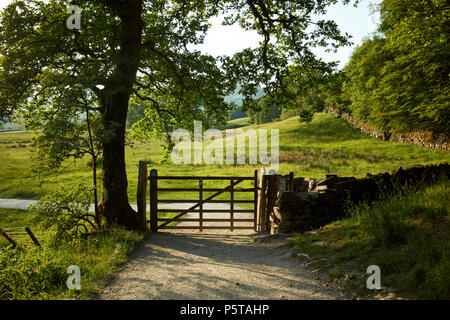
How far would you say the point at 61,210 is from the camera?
27.7 feet

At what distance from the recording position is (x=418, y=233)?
5.68m

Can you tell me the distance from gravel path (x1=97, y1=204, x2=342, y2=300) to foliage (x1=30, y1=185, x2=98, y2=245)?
2.09 metres

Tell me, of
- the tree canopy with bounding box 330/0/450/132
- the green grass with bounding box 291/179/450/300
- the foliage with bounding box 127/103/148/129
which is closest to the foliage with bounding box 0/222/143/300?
the green grass with bounding box 291/179/450/300

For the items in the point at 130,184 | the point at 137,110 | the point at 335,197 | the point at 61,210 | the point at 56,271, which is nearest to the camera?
the point at 56,271

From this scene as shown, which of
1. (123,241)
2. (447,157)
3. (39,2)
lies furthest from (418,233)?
(447,157)

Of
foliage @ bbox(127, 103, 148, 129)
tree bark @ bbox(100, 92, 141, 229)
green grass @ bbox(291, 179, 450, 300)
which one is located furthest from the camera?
foliage @ bbox(127, 103, 148, 129)

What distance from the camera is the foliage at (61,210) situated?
8.16 meters

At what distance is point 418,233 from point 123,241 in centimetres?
712

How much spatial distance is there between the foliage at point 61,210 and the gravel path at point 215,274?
2093mm

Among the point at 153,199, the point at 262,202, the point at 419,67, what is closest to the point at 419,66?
the point at 419,67

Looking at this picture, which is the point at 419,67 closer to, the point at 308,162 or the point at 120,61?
the point at 308,162

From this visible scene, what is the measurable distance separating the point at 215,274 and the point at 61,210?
200 inches

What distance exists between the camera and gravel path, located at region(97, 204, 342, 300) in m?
5.11

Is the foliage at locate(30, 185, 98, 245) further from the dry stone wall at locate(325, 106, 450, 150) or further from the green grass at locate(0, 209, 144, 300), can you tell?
the dry stone wall at locate(325, 106, 450, 150)
